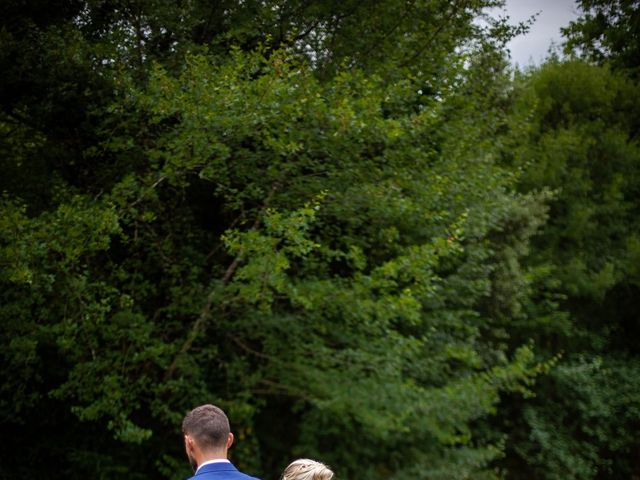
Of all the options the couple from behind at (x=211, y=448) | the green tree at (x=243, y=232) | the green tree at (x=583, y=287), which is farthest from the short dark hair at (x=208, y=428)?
the green tree at (x=583, y=287)

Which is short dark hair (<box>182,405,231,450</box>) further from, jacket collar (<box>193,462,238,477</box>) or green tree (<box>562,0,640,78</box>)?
green tree (<box>562,0,640,78</box>)

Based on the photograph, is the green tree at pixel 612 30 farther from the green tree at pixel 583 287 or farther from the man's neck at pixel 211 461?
the man's neck at pixel 211 461

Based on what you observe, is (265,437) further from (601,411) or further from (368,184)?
(601,411)

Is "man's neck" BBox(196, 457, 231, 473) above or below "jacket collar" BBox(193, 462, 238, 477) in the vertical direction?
above

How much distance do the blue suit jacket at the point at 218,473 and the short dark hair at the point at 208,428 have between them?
3.3 inches

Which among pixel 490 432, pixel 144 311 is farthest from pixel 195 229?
pixel 490 432

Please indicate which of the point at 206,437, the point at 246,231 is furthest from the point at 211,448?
the point at 246,231

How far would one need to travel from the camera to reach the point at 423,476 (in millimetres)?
10727

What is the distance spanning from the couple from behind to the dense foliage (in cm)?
457

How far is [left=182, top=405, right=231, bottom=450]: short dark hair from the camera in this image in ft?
10.4

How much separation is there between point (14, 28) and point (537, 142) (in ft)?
42.4

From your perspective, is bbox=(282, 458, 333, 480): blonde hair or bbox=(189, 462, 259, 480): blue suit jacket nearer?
bbox=(189, 462, 259, 480): blue suit jacket

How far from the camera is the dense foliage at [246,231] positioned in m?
8.68

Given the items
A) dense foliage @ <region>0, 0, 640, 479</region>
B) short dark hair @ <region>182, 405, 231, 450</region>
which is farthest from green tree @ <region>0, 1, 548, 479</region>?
short dark hair @ <region>182, 405, 231, 450</region>
